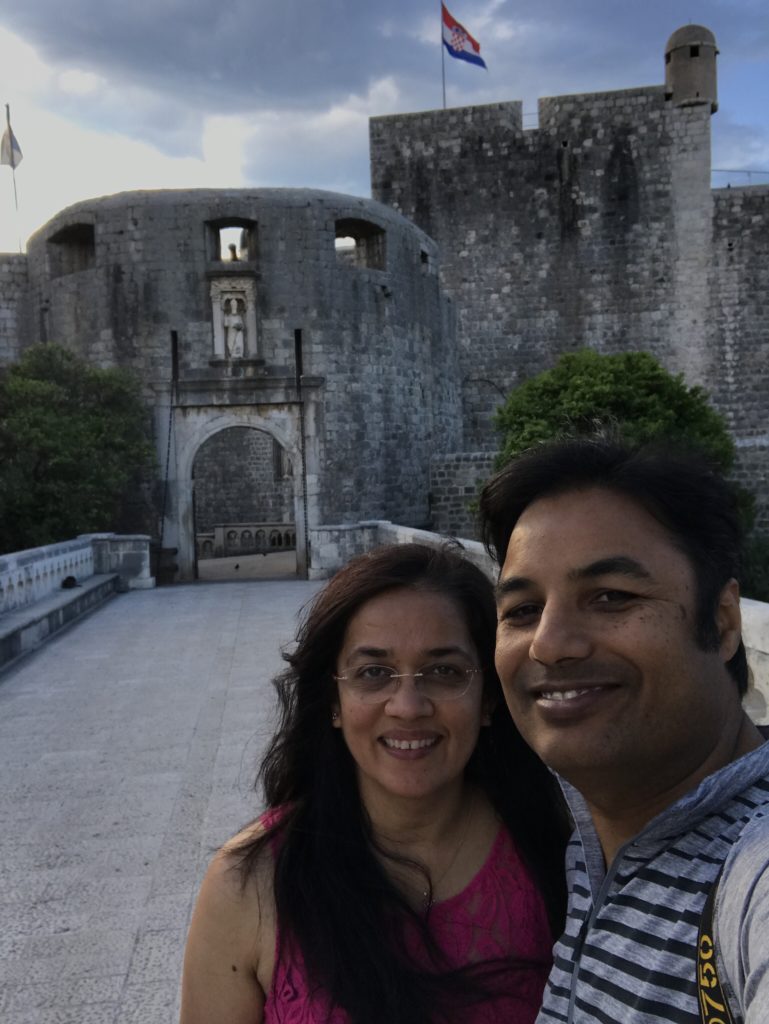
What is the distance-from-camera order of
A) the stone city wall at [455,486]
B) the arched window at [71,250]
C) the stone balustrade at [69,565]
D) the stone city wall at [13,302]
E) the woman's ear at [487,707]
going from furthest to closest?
the stone city wall at [455,486], the stone city wall at [13,302], the arched window at [71,250], the stone balustrade at [69,565], the woman's ear at [487,707]

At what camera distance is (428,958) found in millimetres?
1435

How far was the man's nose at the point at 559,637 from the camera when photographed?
44.8 inches

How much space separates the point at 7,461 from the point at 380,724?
36.3 feet

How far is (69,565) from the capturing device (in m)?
10.9

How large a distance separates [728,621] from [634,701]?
20 cm

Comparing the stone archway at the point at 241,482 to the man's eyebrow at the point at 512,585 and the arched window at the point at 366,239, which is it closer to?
the arched window at the point at 366,239

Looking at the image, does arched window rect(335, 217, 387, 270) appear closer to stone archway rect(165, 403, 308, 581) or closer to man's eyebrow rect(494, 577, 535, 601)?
stone archway rect(165, 403, 308, 581)

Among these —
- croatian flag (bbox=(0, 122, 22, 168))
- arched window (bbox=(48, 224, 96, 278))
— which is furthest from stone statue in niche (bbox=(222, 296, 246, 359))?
croatian flag (bbox=(0, 122, 22, 168))

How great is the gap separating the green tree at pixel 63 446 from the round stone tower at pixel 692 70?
14021mm

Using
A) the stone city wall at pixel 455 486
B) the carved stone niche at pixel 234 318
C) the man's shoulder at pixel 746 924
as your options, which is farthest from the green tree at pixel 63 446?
the man's shoulder at pixel 746 924

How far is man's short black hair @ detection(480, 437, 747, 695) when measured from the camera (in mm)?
1188

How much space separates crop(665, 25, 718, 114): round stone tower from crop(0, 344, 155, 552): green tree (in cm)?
1402

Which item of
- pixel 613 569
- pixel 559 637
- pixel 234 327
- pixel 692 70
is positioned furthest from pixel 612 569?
pixel 692 70

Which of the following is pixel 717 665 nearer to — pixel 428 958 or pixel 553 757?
pixel 553 757
